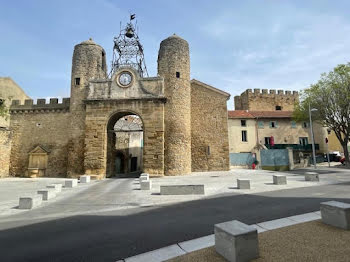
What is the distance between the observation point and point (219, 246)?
10.4 feet

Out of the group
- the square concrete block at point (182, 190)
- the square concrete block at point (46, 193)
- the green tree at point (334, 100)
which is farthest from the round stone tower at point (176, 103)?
the green tree at point (334, 100)

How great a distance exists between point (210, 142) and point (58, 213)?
16460 millimetres

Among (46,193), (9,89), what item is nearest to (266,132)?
(46,193)

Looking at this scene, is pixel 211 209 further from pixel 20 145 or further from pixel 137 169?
pixel 137 169

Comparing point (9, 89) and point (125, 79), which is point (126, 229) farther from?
point (9, 89)

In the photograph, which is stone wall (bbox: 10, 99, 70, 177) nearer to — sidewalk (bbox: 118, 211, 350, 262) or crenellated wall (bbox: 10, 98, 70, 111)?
crenellated wall (bbox: 10, 98, 70, 111)

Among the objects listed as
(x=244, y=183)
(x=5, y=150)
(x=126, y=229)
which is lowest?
(x=126, y=229)

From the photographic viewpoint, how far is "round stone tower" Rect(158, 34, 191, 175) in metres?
18.6

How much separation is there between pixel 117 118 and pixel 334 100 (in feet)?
72.3

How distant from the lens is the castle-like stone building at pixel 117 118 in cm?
1806

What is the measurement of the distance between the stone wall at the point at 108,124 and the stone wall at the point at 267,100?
83.9 ft

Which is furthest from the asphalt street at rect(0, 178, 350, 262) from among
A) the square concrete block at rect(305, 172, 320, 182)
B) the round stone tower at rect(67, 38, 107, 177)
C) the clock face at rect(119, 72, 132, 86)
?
the clock face at rect(119, 72, 132, 86)

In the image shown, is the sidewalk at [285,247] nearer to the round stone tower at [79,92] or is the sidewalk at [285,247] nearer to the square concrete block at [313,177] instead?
the square concrete block at [313,177]

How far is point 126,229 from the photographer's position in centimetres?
459
